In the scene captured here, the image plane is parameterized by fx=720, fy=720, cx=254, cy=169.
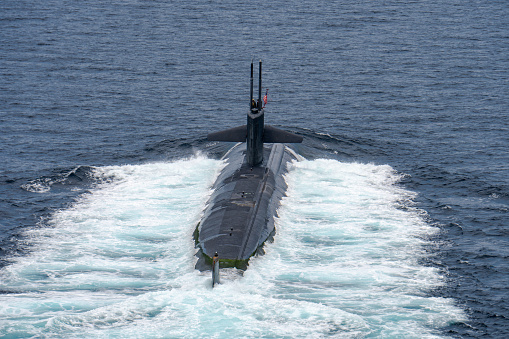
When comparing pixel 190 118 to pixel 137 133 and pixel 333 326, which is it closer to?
pixel 137 133

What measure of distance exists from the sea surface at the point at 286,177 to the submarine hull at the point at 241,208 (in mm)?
1011

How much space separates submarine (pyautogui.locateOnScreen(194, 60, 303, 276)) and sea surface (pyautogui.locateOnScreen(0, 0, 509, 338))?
946mm

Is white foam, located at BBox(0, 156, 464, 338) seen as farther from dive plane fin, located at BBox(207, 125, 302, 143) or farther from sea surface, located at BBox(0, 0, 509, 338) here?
dive plane fin, located at BBox(207, 125, 302, 143)

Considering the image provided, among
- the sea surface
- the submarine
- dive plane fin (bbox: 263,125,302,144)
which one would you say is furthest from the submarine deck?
dive plane fin (bbox: 263,125,302,144)

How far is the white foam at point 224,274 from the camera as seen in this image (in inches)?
1291

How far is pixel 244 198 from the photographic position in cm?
4588

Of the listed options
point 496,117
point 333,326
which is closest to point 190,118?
point 496,117

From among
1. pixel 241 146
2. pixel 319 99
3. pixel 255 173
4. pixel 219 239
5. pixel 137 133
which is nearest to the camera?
pixel 219 239

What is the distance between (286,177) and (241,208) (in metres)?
10.4

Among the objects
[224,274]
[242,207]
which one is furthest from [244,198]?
[224,274]

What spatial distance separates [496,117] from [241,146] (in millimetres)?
26461

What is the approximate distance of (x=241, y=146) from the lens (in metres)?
59.2

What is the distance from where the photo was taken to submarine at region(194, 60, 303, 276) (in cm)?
3894

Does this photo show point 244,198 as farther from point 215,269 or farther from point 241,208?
point 215,269
